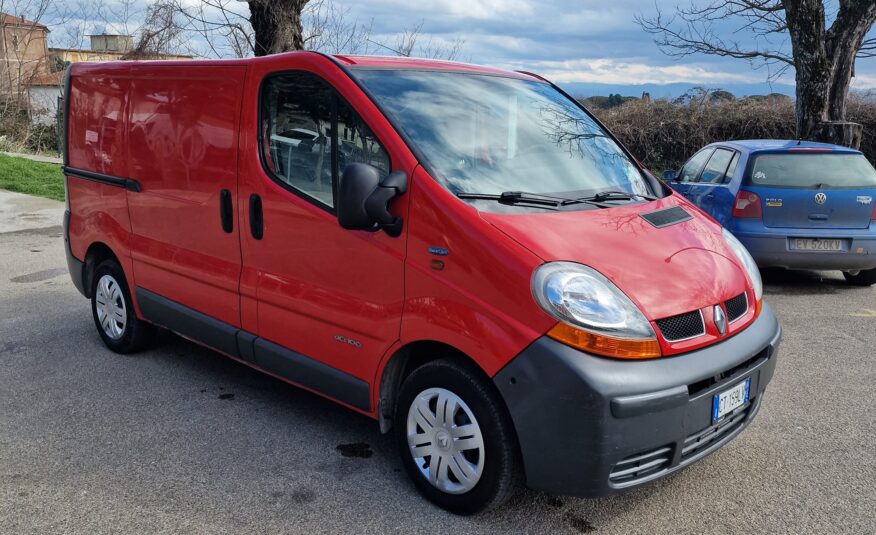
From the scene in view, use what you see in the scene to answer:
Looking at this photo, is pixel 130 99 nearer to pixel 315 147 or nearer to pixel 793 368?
pixel 315 147

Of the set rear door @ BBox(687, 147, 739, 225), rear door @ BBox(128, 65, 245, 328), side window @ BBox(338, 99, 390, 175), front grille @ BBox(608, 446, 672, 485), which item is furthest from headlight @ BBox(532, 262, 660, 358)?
rear door @ BBox(687, 147, 739, 225)

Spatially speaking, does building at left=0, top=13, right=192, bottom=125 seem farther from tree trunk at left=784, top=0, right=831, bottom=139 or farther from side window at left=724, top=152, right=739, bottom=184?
side window at left=724, top=152, right=739, bottom=184

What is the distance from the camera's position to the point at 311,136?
3.74 metres

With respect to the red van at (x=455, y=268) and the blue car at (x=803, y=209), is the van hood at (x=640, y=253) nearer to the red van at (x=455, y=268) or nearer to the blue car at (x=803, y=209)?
the red van at (x=455, y=268)

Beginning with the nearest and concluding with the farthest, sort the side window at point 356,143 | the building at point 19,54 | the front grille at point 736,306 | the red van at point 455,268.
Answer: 1. the red van at point 455,268
2. the front grille at point 736,306
3. the side window at point 356,143
4. the building at point 19,54

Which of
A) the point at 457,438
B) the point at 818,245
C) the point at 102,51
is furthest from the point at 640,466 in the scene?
the point at 102,51

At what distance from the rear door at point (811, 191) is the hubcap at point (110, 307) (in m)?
5.78

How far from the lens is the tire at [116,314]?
5.28 m

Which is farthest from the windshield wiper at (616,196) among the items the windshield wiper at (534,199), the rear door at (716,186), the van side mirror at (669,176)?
the van side mirror at (669,176)

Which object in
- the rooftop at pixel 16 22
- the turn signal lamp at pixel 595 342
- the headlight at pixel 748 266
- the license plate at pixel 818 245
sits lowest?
the license plate at pixel 818 245

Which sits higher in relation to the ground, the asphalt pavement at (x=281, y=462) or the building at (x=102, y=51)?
the building at (x=102, y=51)

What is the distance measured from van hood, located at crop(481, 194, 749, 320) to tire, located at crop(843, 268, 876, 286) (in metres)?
5.23

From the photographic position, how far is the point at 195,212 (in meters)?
4.40

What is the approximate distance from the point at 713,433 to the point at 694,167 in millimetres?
6359
